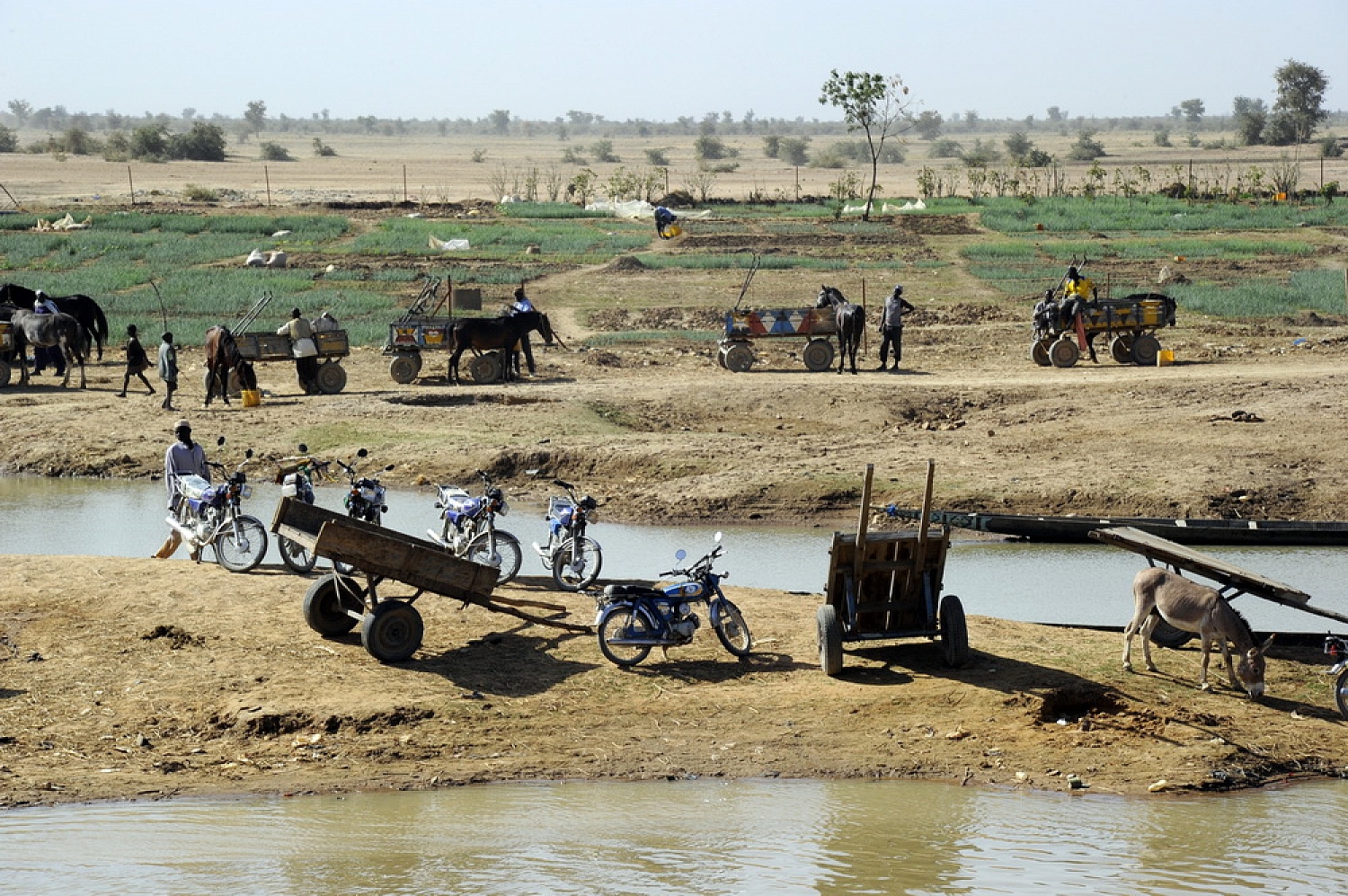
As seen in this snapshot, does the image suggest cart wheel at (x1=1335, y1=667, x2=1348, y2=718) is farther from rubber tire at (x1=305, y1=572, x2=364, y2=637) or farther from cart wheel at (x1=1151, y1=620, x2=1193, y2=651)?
rubber tire at (x1=305, y1=572, x2=364, y2=637)

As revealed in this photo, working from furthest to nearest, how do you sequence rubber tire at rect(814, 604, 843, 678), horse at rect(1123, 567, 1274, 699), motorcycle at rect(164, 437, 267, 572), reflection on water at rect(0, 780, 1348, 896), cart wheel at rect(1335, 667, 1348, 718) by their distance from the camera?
motorcycle at rect(164, 437, 267, 572)
rubber tire at rect(814, 604, 843, 678)
horse at rect(1123, 567, 1274, 699)
cart wheel at rect(1335, 667, 1348, 718)
reflection on water at rect(0, 780, 1348, 896)

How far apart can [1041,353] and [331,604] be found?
18165mm

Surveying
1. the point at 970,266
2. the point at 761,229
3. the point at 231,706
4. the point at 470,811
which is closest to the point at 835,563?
the point at 470,811

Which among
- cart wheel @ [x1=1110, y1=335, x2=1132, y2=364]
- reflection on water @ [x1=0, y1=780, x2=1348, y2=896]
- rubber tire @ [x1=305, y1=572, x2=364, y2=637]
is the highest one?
cart wheel @ [x1=1110, y1=335, x2=1132, y2=364]

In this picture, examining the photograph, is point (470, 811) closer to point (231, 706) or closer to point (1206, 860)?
point (231, 706)

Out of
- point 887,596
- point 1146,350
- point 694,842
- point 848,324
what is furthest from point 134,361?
point 694,842

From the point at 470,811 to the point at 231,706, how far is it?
7.23 feet

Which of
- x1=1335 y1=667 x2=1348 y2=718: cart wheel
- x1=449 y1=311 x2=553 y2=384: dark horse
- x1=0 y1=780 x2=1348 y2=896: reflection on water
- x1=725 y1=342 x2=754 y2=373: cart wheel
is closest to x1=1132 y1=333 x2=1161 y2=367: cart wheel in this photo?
x1=725 y1=342 x2=754 y2=373: cart wheel

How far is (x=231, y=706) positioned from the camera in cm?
1020

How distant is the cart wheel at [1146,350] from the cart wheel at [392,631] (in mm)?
18919

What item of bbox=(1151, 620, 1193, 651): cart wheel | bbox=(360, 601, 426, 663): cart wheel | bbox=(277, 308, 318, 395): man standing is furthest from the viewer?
bbox=(277, 308, 318, 395): man standing

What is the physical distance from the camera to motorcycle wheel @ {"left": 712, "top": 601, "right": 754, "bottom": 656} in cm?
1117

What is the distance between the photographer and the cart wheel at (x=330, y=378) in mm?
24281

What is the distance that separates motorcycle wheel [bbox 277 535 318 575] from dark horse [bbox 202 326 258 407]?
376 inches
